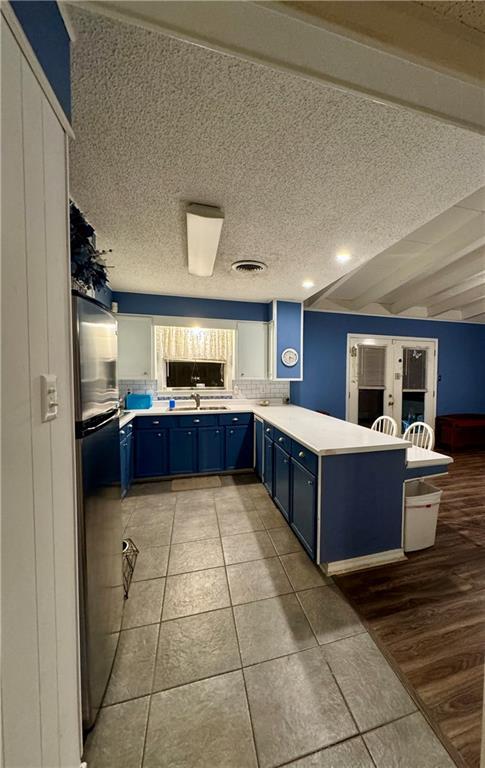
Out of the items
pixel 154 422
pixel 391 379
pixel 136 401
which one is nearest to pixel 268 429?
pixel 154 422

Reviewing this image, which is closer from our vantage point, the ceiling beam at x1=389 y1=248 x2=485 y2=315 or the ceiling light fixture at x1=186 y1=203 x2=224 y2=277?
the ceiling light fixture at x1=186 y1=203 x2=224 y2=277

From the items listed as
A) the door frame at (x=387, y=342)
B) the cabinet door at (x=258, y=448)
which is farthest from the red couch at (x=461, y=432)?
the cabinet door at (x=258, y=448)

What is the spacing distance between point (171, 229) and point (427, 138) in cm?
161

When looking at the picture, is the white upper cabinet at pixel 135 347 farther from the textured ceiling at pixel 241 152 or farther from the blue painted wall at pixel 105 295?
the textured ceiling at pixel 241 152

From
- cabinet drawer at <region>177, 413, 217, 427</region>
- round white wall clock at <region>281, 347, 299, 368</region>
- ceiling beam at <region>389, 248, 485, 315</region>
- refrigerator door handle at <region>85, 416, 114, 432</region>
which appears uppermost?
ceiling beam at <region>389, 248, 485, 315</region>

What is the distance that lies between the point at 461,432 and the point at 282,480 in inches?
176

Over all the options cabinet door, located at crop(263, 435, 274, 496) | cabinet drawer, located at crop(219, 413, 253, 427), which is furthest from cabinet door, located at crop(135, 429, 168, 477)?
cabinet door, located at crop(263, 435, 274, 496)

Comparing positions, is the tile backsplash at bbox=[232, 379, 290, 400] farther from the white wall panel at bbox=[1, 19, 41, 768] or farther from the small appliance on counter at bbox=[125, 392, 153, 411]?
the white wall panel at bbox=[1, 19, 41, 768]

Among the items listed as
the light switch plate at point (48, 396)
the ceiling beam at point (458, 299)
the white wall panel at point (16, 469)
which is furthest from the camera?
the ceiling beam at point (458, 299)

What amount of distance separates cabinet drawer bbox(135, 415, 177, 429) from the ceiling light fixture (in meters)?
1.96

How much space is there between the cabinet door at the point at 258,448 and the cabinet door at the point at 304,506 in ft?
3.63

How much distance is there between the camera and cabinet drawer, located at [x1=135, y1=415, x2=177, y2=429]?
3.49 metres

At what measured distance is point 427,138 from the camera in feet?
3.99

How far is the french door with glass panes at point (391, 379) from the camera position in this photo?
495cm
